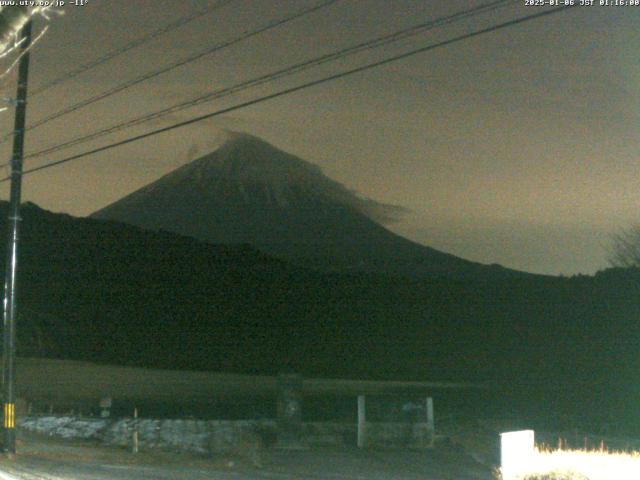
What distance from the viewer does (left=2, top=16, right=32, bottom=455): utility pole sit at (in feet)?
60.6

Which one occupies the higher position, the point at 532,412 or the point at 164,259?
the point at 164,259

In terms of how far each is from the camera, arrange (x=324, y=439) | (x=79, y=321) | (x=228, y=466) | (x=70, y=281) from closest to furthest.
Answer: (x=228, y=466), (x=324, y=439), (x=79, y=321), (x=70, y=281)

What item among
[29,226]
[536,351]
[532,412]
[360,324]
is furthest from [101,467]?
[29,226]

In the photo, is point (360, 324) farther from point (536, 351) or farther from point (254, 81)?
point (254, 81)

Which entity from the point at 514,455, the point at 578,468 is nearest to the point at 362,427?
the point at 514,455

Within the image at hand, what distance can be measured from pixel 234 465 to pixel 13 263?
20.2ft

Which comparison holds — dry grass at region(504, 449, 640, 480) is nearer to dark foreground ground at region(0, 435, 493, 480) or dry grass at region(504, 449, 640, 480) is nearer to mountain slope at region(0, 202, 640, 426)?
dark foreground ground at region(0, 435, 493, 480)

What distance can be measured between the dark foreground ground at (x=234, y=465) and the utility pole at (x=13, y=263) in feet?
2.91

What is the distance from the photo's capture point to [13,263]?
18.8 m

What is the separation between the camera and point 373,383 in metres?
52.5

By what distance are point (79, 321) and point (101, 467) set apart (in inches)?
2636

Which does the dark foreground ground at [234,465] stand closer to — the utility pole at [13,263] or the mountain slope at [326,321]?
the utility pole at [13,263]

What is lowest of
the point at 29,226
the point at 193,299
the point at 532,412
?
the point at 532,412

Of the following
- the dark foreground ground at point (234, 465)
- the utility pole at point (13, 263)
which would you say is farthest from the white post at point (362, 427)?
the utility pole at point (13, 263)
